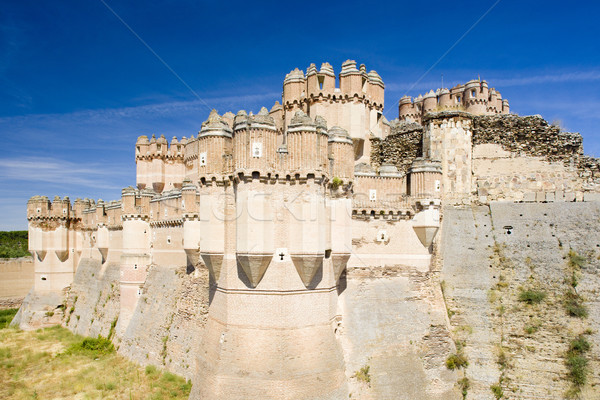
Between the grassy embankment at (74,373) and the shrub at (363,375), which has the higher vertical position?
the shrub at (363,375)

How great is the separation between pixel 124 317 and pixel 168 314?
6929mm

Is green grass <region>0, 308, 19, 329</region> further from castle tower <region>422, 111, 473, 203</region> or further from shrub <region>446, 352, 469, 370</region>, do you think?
castle tower <region>422, 111, 473, 203</region>

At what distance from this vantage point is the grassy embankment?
69.6ft

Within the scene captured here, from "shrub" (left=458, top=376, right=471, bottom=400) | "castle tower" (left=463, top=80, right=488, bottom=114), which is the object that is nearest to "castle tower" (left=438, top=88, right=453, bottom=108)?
"castle tower" (left=463, top=80, right=488, bottom=114)

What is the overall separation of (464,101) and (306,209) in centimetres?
2838

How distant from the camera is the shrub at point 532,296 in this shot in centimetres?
1873

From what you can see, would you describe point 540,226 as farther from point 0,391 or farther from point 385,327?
point 0,391

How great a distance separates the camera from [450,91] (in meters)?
40.3

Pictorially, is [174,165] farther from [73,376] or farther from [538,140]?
[538,140]

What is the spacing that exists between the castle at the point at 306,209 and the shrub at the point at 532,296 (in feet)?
14.8

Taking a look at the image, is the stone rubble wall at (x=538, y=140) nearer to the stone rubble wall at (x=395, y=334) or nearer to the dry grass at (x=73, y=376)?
the stone rubble wall at (x=395, y=334)

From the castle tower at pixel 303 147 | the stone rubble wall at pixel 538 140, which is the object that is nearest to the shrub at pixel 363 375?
the castle tower at pixel 303 147

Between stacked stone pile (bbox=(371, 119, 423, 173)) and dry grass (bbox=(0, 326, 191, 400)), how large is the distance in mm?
16179

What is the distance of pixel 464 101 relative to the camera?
38.7 m
